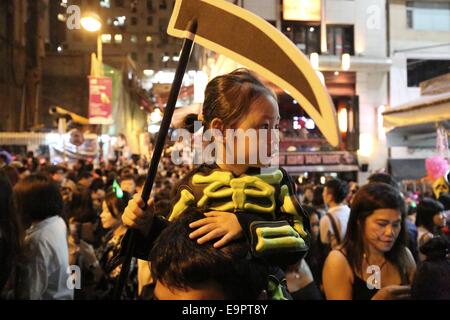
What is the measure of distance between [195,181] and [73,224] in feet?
10.5

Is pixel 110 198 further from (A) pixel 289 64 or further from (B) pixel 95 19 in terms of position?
(A) pixel 289 64

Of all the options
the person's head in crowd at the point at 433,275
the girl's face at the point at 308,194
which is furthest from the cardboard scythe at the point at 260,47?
the girl's face at the point at 308,194

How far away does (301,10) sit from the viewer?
2.73 metres

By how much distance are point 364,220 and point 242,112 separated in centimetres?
131

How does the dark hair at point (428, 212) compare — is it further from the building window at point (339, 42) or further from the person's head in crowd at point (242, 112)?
the building window at point (339, 42)

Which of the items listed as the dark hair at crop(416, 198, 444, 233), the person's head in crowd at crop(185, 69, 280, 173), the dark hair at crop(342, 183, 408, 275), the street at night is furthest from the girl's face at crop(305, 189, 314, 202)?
the person's head in crowd at crop(185, 69, 280, 173)

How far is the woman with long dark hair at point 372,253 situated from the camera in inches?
86.0

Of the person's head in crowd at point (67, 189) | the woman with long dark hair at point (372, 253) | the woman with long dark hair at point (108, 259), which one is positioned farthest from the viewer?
the person's head in crowd at point (67, 189)

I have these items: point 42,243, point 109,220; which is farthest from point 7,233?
point 109,220

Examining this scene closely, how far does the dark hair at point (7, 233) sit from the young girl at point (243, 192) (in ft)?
3.91

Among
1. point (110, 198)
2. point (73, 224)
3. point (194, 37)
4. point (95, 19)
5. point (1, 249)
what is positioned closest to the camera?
point (194, 37)

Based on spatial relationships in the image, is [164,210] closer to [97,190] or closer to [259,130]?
[259,130]

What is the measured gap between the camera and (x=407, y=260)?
229 cm
